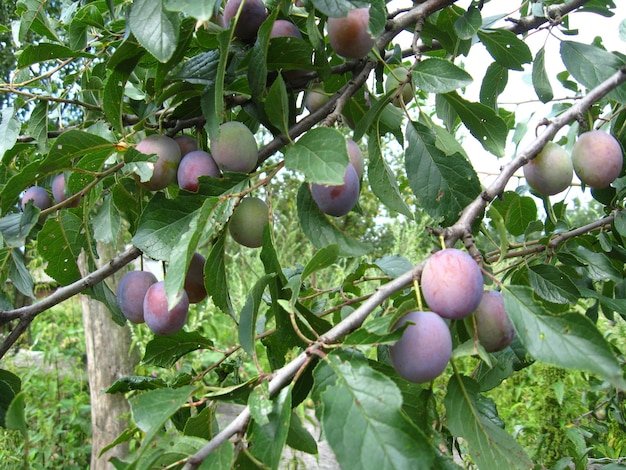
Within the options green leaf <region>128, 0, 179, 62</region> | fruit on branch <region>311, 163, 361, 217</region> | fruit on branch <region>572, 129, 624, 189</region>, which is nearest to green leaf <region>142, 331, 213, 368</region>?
fruit on branch <region>311, 163, 361, 217</region>

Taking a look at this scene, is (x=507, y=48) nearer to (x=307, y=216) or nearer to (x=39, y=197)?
(x=307, y=216)

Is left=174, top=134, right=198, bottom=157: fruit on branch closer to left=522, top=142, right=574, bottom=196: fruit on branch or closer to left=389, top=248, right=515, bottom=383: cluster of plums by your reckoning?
left=389, top=248, right=515, bottom=383: cluster of plums

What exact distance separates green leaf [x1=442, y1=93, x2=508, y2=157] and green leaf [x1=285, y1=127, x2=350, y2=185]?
1.06 feet

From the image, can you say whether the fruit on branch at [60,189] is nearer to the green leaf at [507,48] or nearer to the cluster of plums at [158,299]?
the cluster of plums at [158,299]

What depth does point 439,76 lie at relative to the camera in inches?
27.9

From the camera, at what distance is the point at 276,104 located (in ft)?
2.05

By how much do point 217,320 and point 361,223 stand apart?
2608mm

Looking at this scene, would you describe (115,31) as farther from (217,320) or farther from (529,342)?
(217,320)

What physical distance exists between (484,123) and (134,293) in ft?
1.93

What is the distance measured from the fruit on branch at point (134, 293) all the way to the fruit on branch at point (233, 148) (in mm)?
232

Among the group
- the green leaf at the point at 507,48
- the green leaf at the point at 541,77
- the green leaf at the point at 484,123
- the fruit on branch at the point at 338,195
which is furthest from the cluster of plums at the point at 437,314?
the green leaf at the point at 541,77

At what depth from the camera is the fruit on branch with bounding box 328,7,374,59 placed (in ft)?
2.17

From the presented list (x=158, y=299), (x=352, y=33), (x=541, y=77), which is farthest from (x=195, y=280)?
(x=541, y=77)

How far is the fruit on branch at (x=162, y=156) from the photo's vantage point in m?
0.71
